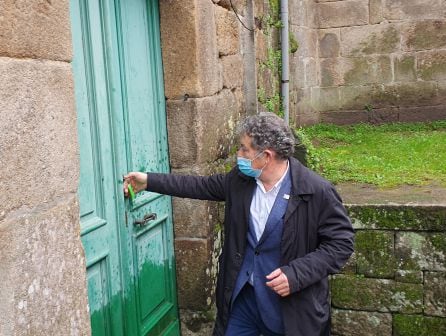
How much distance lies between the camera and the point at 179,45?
3.66 metres

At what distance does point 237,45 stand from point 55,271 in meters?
3.12

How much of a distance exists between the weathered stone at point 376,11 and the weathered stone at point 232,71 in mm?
3987

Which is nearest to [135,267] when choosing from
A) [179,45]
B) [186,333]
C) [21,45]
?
[186,333]

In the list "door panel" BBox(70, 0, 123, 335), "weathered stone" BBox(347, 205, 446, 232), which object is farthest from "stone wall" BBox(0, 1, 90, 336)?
"weathered stone" BBox(347, 205, 446, 232)

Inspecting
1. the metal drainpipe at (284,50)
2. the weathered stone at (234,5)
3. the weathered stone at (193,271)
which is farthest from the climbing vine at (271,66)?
the weathered stone at (193,271)

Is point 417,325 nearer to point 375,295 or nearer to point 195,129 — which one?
point 375,295

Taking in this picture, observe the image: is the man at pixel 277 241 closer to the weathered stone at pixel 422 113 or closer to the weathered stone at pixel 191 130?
the weathered stone at pixel 191 130

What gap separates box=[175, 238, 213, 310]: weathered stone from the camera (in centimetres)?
381

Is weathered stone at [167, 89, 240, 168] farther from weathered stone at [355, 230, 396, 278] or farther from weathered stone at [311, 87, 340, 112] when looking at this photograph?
weathered stone at [311, 87, 340, 112]

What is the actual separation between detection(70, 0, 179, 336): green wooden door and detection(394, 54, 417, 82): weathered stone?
5.35 metres

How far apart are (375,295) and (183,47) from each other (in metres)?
2.30

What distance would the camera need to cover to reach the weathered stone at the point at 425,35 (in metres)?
7.86

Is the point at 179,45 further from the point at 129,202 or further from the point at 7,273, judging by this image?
the point at 7,273

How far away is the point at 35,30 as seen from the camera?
190 centimetres
